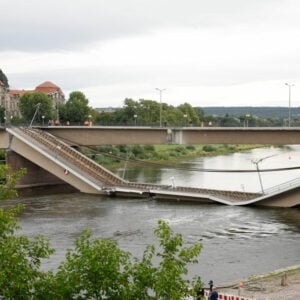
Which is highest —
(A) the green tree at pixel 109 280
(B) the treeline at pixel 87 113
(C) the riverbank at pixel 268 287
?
(B) the treeline at pixel 87 113

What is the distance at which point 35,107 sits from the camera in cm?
11775

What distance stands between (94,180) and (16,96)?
93896 millimetres

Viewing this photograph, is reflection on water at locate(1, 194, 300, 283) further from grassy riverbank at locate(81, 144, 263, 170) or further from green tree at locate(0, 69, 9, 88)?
green tree at locate(0, 69, 9, 88)

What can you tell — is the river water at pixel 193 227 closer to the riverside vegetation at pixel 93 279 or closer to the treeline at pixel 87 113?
the riverside vegetation at pixel 93 279

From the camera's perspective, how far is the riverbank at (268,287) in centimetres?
2481

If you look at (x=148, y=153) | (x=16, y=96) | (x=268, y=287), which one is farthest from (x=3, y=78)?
(x=268, y=287)

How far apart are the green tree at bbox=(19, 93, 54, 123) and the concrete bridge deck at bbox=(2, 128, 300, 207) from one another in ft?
151

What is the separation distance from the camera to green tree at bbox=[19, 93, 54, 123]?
11725cm

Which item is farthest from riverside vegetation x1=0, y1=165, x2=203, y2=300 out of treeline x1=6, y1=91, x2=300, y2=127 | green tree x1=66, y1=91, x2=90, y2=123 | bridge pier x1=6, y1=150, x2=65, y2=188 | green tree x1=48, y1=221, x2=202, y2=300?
green tree x1=66, y1=91, x2=90, y2=123

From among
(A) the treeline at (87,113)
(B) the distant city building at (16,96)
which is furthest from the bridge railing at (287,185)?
(B) the distant city building at (16,96)

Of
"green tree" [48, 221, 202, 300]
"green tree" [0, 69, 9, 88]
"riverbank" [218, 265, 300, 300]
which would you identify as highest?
"green tree" [0, 69, 9, 88]

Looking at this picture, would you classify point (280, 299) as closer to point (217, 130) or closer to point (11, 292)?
point (11, 292)

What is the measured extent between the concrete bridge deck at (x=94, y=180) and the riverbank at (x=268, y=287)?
25202 mm

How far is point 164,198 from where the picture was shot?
5941 centimetres
